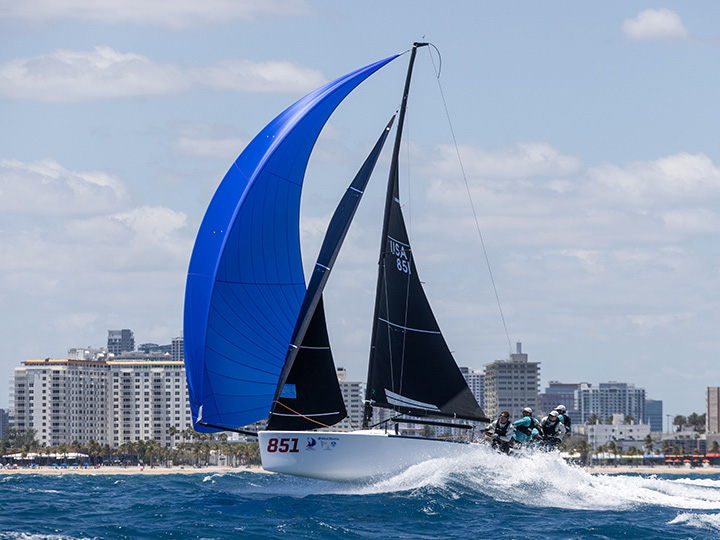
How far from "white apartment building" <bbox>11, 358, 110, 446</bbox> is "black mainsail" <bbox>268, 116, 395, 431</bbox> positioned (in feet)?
495

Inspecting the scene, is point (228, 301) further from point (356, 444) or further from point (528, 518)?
point (528, 518)

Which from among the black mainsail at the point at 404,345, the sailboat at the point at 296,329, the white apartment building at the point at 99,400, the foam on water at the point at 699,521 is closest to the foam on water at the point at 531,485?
the sailboat at the point at 296,329

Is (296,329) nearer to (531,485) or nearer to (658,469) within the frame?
(531,485)

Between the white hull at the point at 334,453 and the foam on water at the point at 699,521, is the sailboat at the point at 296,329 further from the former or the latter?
the foam on water at the point at 699,521

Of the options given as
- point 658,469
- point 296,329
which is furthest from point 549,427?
point 658,469

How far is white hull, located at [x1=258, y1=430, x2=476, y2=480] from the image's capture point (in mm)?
24797

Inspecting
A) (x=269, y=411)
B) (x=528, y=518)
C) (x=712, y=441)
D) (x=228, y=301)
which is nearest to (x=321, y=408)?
(x=269, y=411)

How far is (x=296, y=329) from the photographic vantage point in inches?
→ 1034

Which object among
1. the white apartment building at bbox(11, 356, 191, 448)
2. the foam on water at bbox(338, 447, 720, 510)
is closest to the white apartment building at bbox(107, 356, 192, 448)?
the white apartment building at bbox(11, 356, 191, 448)

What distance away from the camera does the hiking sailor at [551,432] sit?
1057 inches

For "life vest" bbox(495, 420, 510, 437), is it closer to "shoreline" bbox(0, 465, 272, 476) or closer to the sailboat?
the sailboat

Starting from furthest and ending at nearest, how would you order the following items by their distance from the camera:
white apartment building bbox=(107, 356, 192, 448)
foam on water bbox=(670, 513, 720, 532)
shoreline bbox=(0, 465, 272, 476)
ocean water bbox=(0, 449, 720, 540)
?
white apartment building bbox=(107, 356, 192, 448) < shoreline bbox=(0, 465, 272, 476) < foam on water bbox=(670, 513, 720, 532) < ocean water bbox=(0, 449, 720, 540)

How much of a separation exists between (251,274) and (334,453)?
4.30 meters

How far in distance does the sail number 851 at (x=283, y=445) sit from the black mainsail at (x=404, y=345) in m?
2.50
